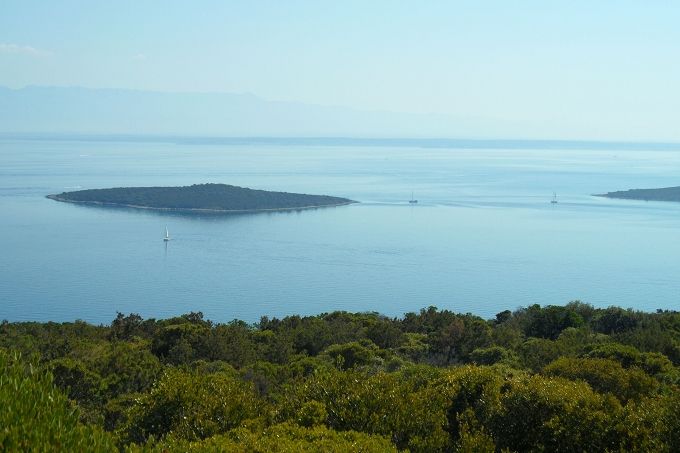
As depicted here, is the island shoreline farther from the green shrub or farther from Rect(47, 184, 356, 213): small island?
the green shrub

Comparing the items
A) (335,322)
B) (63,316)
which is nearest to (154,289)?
(63,316)

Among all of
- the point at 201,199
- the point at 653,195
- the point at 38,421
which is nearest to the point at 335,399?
the point at 38,421

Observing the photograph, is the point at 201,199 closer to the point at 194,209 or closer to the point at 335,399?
the point at 194,209

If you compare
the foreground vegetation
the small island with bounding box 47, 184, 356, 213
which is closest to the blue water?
the small island with bounding box 47, 184, 356, 213

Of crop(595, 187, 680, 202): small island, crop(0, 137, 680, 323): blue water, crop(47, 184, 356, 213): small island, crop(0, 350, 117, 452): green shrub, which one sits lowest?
crop(0, 137, 680, 323): blue water

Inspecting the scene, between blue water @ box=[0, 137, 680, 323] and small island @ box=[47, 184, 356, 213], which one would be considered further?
small island @ box=[47, 184, 356, 213]
